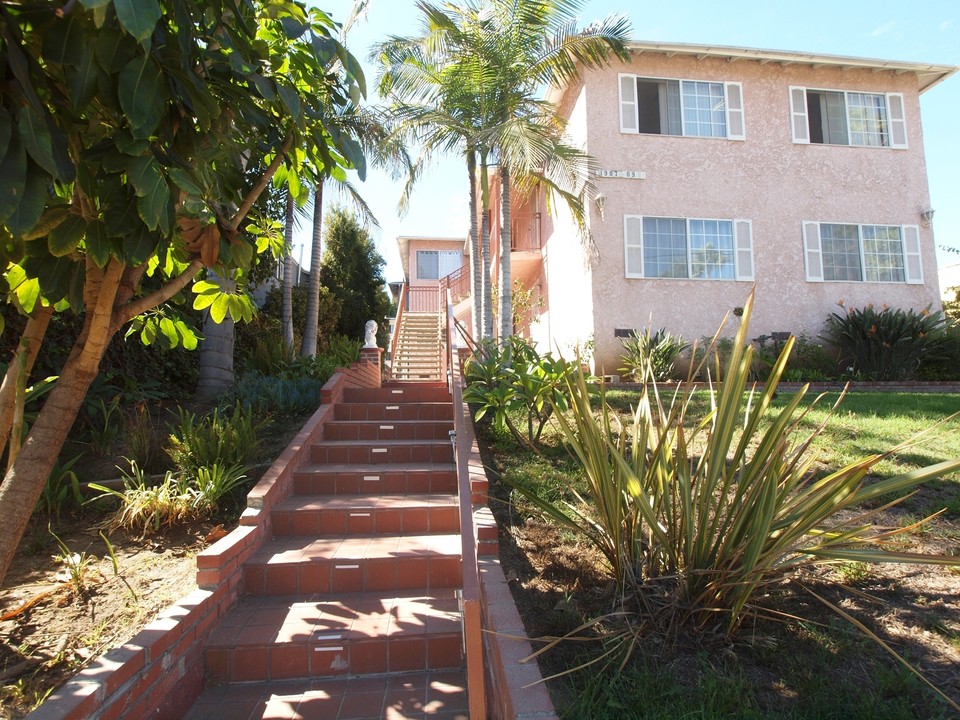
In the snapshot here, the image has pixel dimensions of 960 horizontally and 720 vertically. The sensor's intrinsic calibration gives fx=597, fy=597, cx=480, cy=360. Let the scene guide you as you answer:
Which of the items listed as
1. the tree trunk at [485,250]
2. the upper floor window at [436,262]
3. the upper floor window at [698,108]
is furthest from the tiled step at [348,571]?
the upper floor window at [436,262]

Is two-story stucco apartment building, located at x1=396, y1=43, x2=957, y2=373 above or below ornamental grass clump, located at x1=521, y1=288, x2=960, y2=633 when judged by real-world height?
above

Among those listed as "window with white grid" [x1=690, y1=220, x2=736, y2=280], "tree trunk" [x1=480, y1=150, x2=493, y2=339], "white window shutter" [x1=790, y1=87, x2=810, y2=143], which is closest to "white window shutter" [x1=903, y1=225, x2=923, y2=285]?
"white window shutter" [x1=790, y1=87, x2=810, y2=143]

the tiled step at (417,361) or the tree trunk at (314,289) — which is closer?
the tree trunk at (314,289)

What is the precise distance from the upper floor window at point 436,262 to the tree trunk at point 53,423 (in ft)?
76.3

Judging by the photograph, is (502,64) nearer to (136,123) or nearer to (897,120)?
(897,120)

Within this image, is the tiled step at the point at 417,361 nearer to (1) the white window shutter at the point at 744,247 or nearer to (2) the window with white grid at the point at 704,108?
(1) the white window shutter at the point at 744,247

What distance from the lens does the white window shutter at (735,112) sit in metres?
12.5

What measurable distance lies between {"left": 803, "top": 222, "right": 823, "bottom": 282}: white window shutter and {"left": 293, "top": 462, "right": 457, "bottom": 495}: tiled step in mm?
10320

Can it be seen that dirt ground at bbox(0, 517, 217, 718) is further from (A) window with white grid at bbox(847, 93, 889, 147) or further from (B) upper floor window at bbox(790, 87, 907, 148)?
(A) window with white grid at bbox(847, 93, 889, 147)

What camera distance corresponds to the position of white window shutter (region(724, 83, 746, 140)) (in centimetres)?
1252

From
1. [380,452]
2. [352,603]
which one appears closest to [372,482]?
[380,452]

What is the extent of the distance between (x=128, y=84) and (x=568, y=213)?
1227 centimetres

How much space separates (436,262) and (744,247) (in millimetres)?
15746

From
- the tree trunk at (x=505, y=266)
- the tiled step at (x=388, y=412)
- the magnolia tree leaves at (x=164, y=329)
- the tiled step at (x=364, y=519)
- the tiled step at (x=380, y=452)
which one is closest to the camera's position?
the magnolia tree leaves at (x=164, y=329)
